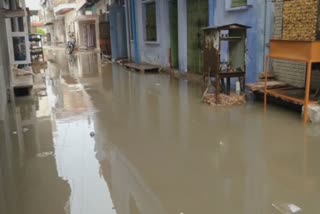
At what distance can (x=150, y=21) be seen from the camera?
14.5 m

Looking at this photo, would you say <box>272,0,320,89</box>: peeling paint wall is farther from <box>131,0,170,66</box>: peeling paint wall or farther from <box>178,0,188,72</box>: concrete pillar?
<box>131,0,170,66</box>: peeling paint wall

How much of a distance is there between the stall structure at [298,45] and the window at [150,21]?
754 cm

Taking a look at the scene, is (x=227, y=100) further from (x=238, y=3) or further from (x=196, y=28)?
(x=196, y=28)

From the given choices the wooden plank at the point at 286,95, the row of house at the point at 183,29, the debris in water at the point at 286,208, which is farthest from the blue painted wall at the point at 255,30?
the debris in water at the point at 286,208

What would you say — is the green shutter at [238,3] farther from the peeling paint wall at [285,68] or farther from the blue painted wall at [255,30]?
the peeling paint wall at [285,68]

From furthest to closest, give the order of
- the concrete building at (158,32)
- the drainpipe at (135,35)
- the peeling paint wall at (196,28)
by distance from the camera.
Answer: the drainpipe at (135,35) → the concrete building at (158,32) → the peeling paint wall at (196,28)

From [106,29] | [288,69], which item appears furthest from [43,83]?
[106,29]

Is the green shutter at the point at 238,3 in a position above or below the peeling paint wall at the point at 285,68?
above

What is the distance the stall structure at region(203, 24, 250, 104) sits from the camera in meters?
7.23

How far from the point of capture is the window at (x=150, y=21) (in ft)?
46.2

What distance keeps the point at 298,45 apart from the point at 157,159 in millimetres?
3072

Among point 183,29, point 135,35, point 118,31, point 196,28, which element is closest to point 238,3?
point 196,28

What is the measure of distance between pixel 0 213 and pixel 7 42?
7.56m

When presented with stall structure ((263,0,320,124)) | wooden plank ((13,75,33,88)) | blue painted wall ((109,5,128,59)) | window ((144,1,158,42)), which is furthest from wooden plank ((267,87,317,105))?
blue painted wall ((109,5,128,59))
